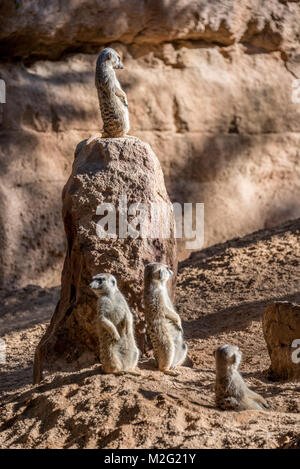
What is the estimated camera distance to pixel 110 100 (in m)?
5.81

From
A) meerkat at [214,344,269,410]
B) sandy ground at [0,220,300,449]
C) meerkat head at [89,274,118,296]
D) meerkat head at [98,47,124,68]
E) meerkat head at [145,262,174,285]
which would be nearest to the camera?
sandy ground at [0,220,300,449]

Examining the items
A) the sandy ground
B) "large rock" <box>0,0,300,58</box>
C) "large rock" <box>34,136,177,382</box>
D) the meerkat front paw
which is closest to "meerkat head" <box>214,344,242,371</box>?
the sandy ground

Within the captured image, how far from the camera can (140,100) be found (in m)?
9.91

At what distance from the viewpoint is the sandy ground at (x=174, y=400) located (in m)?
3.93

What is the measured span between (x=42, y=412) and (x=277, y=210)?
6822 millimetres

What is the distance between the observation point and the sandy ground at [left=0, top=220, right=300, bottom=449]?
12.9 feet

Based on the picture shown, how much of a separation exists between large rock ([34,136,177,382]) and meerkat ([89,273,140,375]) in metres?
0.73

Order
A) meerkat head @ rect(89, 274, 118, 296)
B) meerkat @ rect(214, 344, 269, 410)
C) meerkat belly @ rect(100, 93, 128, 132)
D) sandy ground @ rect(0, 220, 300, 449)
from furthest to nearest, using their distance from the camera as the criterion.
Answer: meerkat belly @ rect(100, 93, 128, 132) → meerkat head @ rect(89, 274, 118, 296) → meerkat @ rect(214, 344, 269, 410) → sandy ground @ rect(0, 220, 300, 449)

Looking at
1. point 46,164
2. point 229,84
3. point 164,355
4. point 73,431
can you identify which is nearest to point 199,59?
point 229,84

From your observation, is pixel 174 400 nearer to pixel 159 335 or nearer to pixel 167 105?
pixel 159 335

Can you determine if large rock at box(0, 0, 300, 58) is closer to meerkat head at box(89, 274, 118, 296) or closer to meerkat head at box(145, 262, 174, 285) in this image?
meerkat head at box(145, 262, 174, 285)

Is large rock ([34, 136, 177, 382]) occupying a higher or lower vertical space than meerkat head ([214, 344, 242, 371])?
higher

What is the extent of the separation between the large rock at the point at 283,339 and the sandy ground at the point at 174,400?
6.9 inches

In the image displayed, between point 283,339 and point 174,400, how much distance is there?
5.10ft
